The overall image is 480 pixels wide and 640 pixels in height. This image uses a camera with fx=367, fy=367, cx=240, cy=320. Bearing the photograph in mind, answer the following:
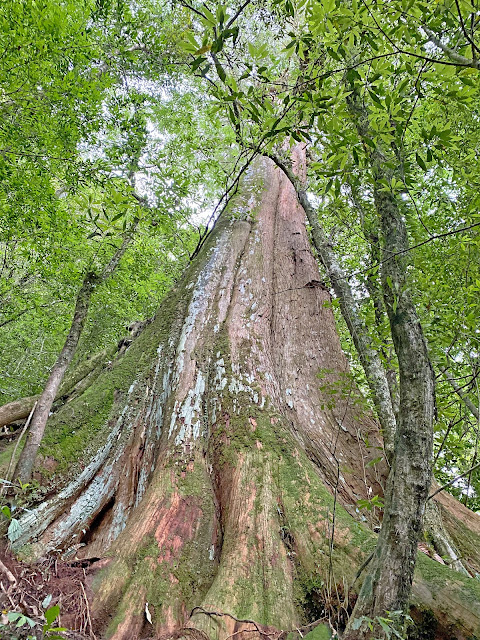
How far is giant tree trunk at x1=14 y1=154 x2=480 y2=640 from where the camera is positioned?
1821 millimetres

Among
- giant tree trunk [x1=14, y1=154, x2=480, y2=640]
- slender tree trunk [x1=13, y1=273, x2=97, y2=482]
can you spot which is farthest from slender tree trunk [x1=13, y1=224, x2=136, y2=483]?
giant tree trunk [x1=14, y1=154, x2=480, y2=640]

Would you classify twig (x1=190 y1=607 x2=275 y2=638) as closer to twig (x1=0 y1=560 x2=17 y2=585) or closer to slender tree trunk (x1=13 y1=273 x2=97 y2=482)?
twig (x1=0 y1=560 x2=17 y2=585)

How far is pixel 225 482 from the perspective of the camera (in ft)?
8.11

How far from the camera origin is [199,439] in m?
2.74

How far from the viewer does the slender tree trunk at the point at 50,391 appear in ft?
9.33

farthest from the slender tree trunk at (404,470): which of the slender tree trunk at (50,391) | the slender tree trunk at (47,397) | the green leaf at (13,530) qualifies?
the slender tree trunk at (47,397)

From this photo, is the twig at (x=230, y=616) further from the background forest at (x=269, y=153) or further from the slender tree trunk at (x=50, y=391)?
the slender tree trunk at (x=50, y=391)

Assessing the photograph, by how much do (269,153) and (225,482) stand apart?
273cm

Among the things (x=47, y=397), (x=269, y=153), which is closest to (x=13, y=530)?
(x=47, y=397)

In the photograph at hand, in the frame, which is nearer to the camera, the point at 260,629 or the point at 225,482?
the point at 260,629

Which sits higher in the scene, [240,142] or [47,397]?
[240,142]

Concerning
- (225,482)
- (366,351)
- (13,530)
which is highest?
(366,351)

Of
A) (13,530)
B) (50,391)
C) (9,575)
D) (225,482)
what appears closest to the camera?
(9,575)

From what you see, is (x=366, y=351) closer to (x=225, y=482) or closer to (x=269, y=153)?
(x=225, y=482)
